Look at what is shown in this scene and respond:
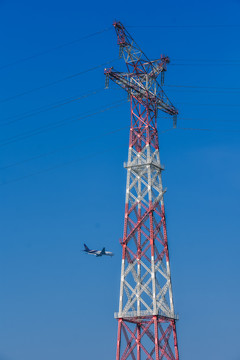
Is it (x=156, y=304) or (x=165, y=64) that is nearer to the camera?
(x=156, y=304)

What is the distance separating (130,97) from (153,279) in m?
24.3

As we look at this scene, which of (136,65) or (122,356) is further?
(136,65)

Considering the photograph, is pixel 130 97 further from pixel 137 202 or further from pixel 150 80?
pixel 137 202

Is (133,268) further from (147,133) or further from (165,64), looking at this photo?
(165,64)

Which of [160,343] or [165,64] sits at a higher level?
[165,64]

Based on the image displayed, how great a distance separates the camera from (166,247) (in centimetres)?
8238

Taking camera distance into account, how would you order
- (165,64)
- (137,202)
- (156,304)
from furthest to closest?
(165,64), (137,202), (156,304)

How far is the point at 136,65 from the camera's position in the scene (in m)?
87.2

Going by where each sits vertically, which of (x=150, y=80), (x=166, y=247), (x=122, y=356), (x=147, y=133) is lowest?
(x=122, y=356)

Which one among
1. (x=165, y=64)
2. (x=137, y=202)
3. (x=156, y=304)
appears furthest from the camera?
(x=165, y=64)

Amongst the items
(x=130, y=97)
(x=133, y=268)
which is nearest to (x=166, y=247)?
(x=133, y=268)

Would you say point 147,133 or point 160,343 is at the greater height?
point 147,133

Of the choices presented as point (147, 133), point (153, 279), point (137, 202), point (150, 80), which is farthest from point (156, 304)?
point (150, 80)

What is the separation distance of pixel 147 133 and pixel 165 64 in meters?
10.7
